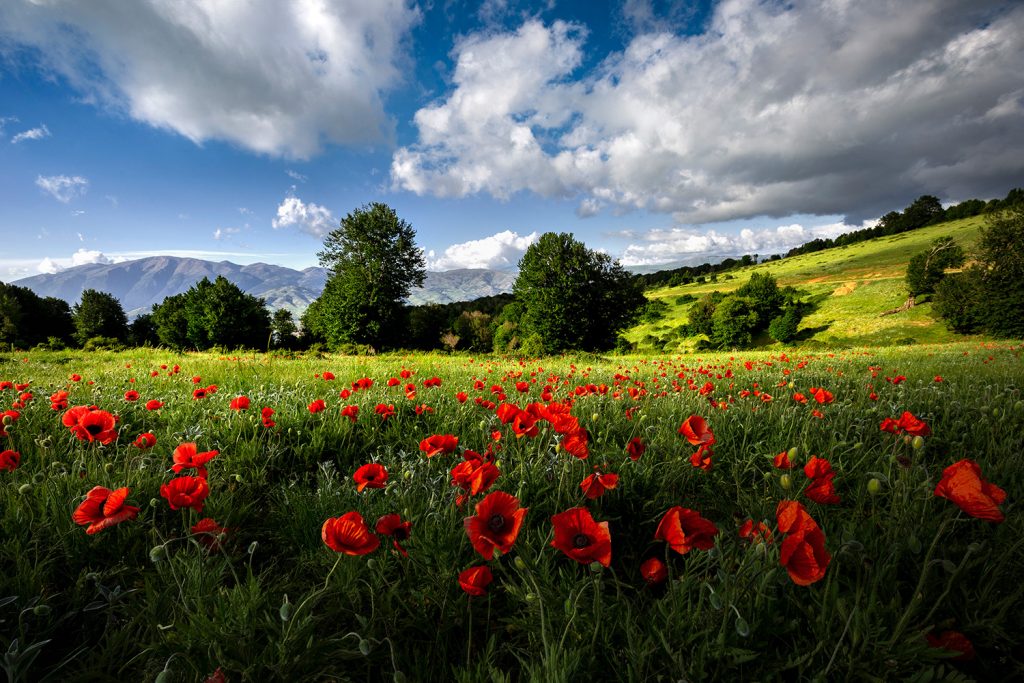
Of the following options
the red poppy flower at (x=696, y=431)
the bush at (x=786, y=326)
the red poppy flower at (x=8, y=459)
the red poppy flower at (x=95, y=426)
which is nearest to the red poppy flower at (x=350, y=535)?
the red poppy flower at (x=696, y=431)

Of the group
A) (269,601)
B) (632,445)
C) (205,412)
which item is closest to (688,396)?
(632,445)

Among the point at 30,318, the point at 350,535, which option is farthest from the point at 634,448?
the point at 30,318

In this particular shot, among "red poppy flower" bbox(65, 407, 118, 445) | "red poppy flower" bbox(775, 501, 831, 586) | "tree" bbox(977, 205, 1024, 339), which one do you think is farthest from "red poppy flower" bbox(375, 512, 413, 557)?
"tree" bbox(977, 205, 1024, 339)

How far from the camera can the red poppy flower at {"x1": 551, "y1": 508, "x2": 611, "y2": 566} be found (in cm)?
119

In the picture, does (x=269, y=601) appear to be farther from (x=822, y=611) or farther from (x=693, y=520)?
(x=822, y=611)

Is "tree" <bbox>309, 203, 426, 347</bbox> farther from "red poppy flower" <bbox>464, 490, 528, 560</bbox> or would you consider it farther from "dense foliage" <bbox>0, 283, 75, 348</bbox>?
"red poppy flower" <bbox>464, 490, 528, 560</bbox>

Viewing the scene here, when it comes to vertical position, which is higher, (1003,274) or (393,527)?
(393,527)

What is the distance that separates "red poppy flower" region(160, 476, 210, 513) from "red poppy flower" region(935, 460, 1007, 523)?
108 inches

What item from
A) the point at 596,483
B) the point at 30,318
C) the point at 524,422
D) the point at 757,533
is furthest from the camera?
the point at 30,318

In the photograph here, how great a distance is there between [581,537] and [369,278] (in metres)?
37.2

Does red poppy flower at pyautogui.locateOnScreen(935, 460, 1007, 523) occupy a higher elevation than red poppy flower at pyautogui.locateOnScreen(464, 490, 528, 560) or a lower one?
lower

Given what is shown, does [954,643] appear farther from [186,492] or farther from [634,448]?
[186,492]

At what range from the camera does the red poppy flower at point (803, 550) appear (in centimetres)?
108

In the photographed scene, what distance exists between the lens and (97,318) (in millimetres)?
53531
